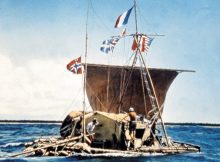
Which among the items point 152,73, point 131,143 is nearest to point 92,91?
point 152,73

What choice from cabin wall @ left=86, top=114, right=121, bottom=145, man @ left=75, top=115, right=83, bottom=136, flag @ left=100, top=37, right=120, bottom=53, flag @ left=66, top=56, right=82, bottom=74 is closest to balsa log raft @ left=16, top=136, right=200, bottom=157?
cabin wall @ left=86, top=114, right=121, bottom=145

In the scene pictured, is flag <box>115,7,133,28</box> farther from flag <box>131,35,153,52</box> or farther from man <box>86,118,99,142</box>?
man <box>86,118,99,142</box>

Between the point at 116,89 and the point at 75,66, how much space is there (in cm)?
1097

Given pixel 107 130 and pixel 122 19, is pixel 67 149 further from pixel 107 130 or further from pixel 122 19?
pixel 122 19

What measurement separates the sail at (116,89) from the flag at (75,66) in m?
9.86

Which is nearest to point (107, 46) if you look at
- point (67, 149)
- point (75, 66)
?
point (75, 66)

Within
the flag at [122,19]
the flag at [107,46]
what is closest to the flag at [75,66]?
the flag at [107,46]

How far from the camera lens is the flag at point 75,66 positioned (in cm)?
2648

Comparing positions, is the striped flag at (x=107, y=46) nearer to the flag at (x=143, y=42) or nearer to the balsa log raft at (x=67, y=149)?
the flag at (x=143, y=42)

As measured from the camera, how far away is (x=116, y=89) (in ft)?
121

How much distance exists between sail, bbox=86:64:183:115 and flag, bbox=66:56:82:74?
9.86m

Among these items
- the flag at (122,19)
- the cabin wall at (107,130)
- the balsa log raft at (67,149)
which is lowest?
the balsa log raft at (67,149)

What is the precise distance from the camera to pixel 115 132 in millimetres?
25281

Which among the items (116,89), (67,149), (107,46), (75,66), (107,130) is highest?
(107,46)
